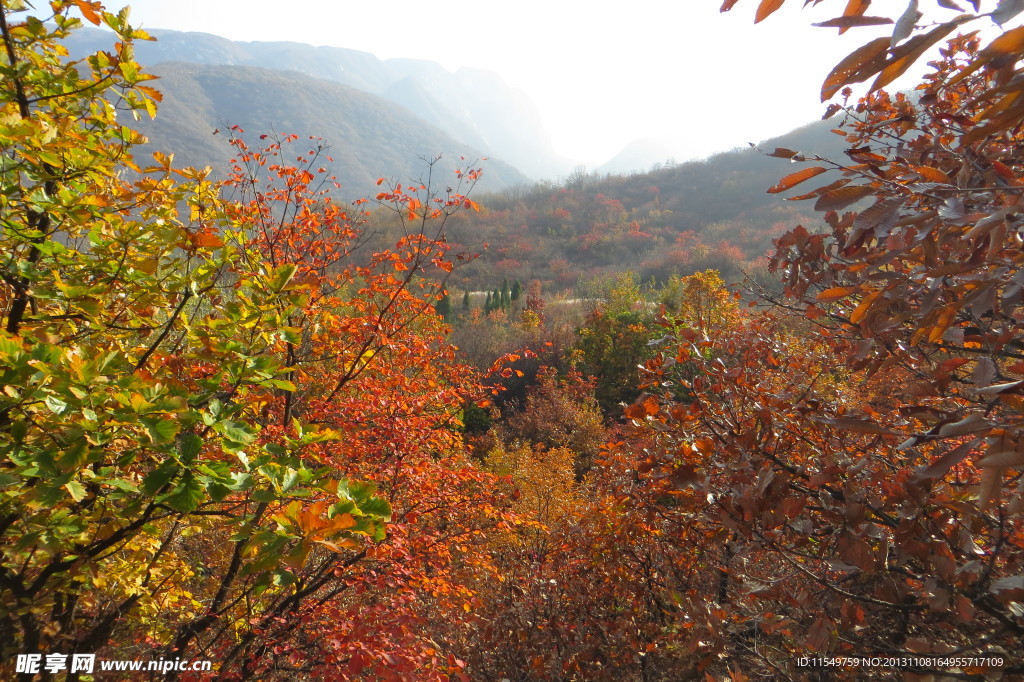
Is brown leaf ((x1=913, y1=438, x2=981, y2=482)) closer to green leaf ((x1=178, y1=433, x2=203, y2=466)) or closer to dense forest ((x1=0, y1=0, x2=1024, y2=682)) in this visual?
dense forest ((x1=0, y1=0, x2=1024, y2=682))

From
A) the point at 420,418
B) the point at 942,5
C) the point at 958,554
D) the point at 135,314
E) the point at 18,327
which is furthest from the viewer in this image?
the point at 420,418

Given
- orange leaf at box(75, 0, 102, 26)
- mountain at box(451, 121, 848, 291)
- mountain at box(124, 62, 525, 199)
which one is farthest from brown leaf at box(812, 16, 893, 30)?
mountain at box(124, 62, 525, 199)

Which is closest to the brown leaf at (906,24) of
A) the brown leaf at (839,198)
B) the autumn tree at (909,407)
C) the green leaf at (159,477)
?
the autumn tree at (909,407)

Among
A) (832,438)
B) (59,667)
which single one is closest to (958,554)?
(832,438)

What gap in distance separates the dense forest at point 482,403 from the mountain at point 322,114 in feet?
325

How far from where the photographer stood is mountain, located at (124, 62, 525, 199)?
108 meters

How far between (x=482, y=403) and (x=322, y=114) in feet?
492

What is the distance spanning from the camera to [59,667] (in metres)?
2.28

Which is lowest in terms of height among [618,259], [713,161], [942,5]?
[618,259]

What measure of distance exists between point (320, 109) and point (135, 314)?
156m

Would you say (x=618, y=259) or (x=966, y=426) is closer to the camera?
(x=966, y=426)

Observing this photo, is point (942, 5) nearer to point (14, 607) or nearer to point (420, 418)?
point (14, 607)

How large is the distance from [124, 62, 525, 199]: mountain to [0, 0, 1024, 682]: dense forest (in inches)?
3897

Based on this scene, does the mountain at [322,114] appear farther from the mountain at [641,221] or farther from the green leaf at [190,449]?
the green leaf at [190,449]
